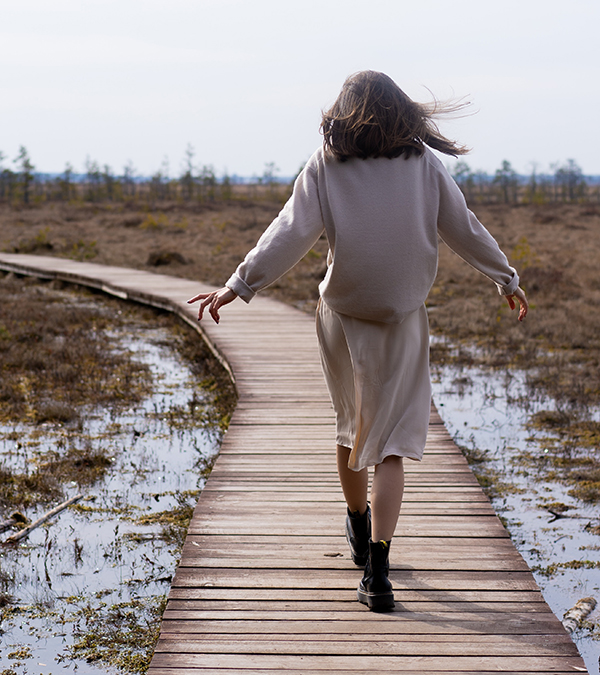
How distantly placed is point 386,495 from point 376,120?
→ 119 centimetres

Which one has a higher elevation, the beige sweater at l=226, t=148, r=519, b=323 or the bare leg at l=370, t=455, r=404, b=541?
the beige sweater at l=226, t=148, r=519, b=323

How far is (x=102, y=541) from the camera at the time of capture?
150 inches

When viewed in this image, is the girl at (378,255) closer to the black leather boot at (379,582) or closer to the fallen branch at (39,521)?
the black leather boot at (379,582)

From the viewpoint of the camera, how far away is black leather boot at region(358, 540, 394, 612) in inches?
99.0

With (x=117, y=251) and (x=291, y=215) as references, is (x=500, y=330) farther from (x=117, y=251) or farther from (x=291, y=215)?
(x=117, y=251)

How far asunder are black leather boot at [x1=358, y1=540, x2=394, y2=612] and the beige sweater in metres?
0.77

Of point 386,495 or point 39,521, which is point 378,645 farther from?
point 39,521

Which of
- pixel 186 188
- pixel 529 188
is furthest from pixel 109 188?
pixel 529 188

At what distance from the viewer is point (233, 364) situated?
6.73 m

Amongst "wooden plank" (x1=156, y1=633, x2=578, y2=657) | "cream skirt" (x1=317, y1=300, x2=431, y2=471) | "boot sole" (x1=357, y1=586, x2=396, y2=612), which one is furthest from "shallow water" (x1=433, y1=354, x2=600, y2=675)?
"cream skirt" (x1=317, y1=300, x2=431, y2=471)

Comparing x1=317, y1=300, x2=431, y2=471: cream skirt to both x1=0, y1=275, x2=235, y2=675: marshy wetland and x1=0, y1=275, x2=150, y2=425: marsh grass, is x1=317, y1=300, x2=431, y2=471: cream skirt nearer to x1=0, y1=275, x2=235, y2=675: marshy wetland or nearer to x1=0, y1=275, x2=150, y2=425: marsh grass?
x1=0, y1=275, x2=235, y2=675: marshy wetland

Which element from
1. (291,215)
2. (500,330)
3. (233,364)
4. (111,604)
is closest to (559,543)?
(111,604)

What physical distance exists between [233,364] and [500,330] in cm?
428

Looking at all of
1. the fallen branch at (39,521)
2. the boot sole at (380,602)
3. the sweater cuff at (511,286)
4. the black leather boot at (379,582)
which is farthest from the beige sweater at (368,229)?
the fallen branch at (39,521)
